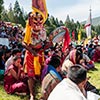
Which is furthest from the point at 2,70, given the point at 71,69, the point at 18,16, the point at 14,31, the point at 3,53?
the point at 18,16

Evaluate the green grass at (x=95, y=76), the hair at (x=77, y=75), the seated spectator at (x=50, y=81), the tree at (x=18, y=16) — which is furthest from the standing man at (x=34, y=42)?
the tree at (x=18, y=16)

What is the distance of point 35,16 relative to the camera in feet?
22.4

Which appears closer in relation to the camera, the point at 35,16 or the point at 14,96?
the point at 35,16

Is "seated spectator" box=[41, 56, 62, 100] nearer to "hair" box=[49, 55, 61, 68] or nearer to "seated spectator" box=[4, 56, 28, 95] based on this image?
"hair" box=[49, 55, 61, 68]

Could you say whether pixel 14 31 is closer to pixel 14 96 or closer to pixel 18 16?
pixel 14 96

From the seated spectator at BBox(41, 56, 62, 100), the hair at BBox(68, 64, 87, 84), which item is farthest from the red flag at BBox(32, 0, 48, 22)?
the hair at BBox(68, 64, 87, 84)

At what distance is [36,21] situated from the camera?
6773mm

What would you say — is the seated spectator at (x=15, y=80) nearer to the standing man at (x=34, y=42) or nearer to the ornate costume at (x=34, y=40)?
the standing man at (x=34, y=42)

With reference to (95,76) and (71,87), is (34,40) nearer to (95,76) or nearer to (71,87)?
(71,87)

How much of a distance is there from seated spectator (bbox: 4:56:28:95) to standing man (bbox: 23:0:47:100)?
494 mm

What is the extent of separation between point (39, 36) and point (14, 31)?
21.5 meters

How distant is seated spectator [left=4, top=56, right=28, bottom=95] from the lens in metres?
7.42

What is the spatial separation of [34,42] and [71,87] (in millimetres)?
3481

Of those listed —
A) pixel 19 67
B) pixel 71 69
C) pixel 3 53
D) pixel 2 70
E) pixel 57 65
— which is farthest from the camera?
pixel 3 53
